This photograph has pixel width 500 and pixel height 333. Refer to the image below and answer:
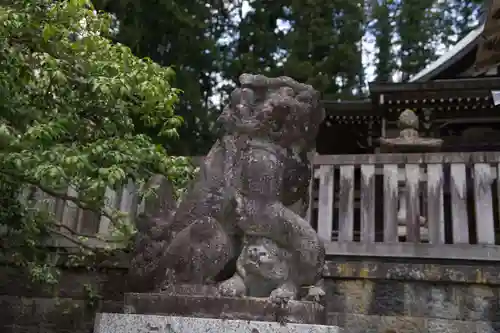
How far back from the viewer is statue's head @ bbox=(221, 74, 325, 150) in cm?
324

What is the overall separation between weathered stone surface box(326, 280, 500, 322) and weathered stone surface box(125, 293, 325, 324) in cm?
187

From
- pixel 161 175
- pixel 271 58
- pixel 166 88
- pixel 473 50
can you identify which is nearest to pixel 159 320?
pixel 161 175

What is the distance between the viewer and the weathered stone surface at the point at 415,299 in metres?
4.55

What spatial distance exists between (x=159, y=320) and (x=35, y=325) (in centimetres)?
295

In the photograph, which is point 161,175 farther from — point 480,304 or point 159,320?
point 480,304

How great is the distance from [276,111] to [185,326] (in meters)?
1.35

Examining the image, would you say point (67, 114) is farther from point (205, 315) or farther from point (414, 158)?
point (414, 158)

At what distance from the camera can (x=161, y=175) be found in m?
4.48

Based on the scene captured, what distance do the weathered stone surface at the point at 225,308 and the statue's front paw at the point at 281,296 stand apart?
0.02 meters

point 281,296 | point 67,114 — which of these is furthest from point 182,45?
point 281,296

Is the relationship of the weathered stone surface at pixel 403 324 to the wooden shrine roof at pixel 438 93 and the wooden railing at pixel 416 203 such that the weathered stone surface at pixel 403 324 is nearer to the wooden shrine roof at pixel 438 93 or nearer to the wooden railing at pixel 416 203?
the wooden railing at pixel 416 203

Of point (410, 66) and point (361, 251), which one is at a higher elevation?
point (410, 66)

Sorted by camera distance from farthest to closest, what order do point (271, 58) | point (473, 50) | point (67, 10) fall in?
point (271, 58)
point (473, 50)
point (67, 10)

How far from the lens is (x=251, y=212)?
313 centimetres
